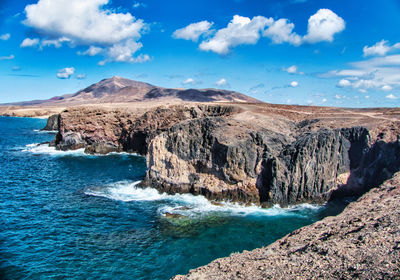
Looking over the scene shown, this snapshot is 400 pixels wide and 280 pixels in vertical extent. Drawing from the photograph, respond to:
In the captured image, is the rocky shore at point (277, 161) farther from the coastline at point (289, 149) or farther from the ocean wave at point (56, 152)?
the ocean wave at point (56, 152)

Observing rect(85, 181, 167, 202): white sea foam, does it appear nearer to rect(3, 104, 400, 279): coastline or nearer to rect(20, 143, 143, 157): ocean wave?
rect(3, 104, 400, 279): coastline

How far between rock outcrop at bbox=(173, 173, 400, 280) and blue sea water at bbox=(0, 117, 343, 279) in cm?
544

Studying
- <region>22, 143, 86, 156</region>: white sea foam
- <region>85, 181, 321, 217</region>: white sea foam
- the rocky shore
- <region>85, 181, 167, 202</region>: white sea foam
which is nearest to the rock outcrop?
the rocky shore

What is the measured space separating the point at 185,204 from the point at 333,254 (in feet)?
61.2

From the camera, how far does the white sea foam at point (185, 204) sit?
2766 centimetres

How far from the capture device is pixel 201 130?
34250 millimetres

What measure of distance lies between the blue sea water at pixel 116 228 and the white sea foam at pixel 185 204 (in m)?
0.10

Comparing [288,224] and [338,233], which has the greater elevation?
[338,233]

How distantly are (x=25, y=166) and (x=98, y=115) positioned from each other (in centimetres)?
1972

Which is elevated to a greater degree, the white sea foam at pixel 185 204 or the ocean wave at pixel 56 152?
the ocean wave at pixel 56 152

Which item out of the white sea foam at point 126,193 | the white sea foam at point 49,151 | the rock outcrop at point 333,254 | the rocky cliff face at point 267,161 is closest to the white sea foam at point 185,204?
the white sea foam at point 126,193

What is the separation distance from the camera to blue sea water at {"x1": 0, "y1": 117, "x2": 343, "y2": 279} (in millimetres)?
18719

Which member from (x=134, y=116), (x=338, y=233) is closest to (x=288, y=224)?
(x=338, y=233)

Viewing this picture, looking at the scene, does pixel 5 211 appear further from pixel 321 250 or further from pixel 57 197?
pixel 321 250
